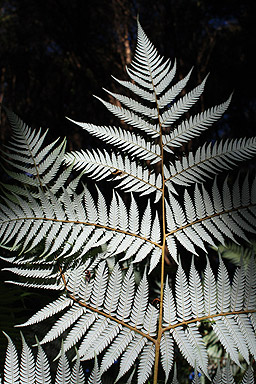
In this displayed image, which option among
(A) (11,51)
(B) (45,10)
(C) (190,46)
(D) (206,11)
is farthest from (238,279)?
(A) (11,51)

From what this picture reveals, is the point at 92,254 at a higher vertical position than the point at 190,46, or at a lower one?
lower

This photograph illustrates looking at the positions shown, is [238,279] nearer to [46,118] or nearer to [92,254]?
[92,254]

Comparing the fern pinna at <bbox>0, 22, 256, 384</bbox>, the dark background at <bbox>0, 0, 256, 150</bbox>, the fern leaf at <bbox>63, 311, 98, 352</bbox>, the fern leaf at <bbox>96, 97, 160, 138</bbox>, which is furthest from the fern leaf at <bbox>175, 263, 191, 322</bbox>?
the dark background at <bbox>0, 0, 256, 150</bbox>

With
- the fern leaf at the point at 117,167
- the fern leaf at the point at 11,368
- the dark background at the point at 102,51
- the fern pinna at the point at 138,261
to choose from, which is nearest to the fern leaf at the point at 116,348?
the fern pinna at the point at 138,261

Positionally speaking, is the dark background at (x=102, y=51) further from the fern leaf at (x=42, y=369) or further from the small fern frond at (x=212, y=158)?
the fern leaf at (x=42, y=369)

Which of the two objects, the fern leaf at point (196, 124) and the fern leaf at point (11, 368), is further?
the fern leaf at point (196, 124)

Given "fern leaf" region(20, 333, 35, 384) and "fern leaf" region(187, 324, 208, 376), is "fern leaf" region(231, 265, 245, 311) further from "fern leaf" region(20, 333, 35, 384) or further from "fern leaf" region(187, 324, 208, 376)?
"fern leaf" region(20, 333, 35, 384)

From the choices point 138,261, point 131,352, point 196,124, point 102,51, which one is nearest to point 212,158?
point 196,124

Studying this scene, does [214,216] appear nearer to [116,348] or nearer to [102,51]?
[116,348]

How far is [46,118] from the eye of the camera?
3045 millimetres

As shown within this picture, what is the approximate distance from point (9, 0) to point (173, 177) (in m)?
4.99

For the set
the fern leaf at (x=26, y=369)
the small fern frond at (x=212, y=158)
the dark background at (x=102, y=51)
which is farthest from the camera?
the dark background at (x=102, y=51)

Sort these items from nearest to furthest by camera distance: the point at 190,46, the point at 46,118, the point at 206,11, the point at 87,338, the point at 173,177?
1. the point at 87,338
2. the point at 173,177
3. the point at 190,46
4. the point at 46,118
5. the point at 206,11

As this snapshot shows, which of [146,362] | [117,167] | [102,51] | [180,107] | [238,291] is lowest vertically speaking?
[146,362]
